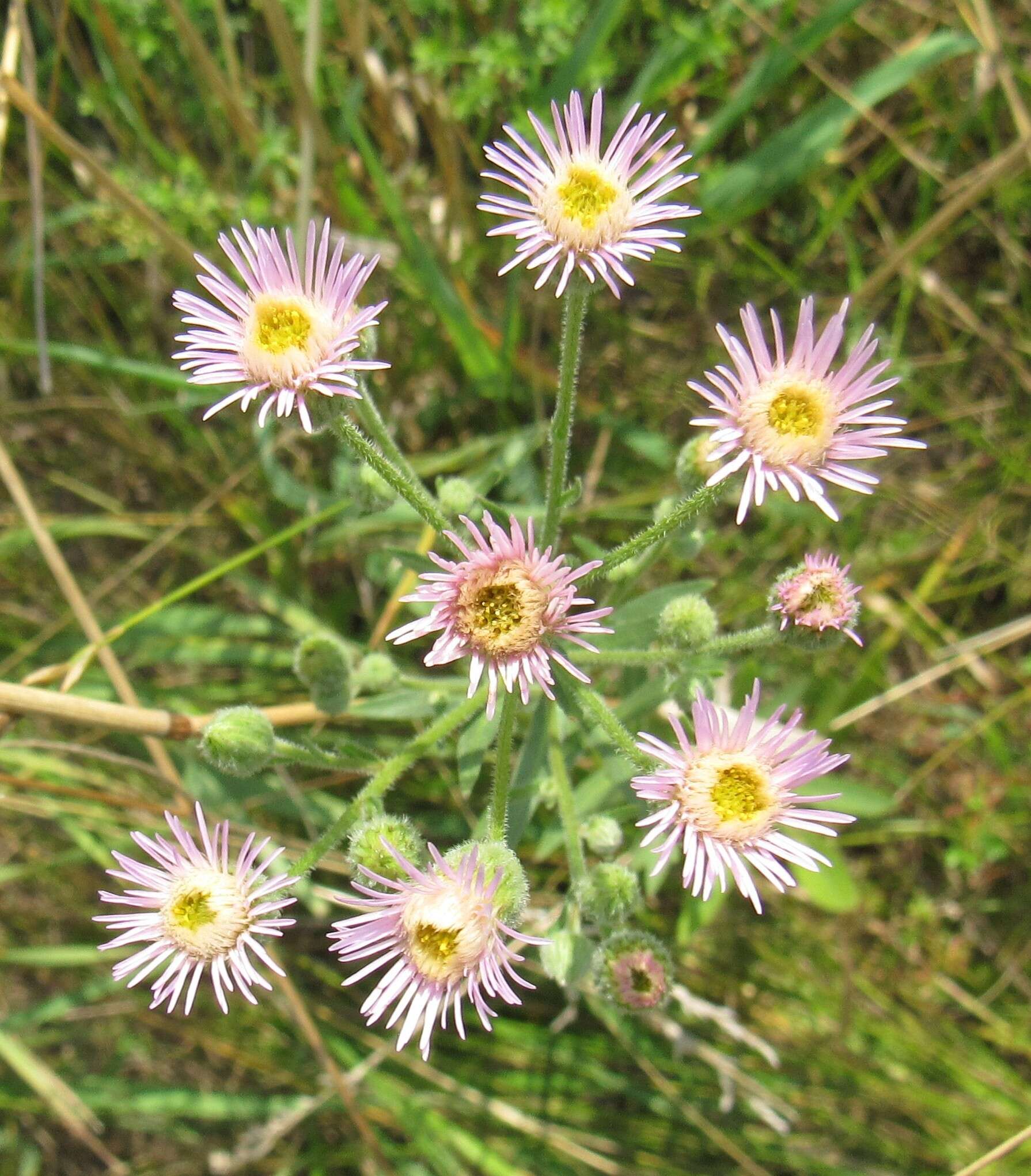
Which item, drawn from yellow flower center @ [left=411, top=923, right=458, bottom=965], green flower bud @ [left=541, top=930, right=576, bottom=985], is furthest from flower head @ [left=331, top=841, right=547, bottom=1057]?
green flower bud @ [left=541, top=930, right=576, bottom=985]

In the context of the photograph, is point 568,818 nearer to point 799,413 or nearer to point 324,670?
point 324,670

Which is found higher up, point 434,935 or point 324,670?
point 324,670

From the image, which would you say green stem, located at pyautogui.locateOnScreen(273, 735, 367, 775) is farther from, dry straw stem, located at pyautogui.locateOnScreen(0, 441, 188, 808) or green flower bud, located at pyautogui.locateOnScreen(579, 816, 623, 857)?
dry straw stem, located at pyautogui.locateOnScreen(0, 441, 188, 808)

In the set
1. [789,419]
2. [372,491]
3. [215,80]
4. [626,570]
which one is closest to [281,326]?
[372,491]

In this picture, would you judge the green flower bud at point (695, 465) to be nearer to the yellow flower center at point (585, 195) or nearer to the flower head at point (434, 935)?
the yellow flower center at point (585, 195)

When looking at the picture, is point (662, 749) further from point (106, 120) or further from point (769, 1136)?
point (106, 120)

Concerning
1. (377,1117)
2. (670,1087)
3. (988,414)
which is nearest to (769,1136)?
(670,1087)
